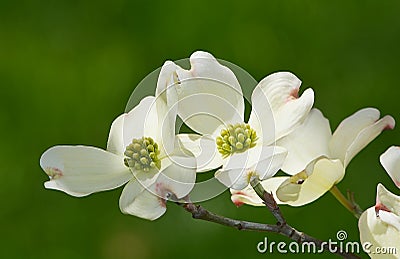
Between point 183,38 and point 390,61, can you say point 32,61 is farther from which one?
point 390,61

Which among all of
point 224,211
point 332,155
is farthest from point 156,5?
point 332,155

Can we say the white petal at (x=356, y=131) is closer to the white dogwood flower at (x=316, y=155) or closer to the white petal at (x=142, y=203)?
the white dogwood flower at (x=316, y=155)

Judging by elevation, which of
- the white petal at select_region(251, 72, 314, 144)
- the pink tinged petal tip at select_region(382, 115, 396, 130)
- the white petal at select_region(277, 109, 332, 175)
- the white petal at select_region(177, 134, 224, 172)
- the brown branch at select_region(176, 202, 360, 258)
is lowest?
the brown branch at select_region(176, 202, 360, 258)

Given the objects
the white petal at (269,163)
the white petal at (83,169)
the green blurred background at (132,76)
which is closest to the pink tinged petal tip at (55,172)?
the white petal at (83,169)

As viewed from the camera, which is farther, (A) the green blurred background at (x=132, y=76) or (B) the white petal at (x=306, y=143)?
(A) the green blurred background at (x=132, y=76)

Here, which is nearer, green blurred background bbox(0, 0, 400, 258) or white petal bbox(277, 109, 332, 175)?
white petal bbox(277, 109, 332, 175)

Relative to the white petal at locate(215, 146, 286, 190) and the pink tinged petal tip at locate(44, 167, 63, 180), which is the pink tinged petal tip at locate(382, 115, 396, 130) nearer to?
the white petal at locate(215, 146, 286, 190)

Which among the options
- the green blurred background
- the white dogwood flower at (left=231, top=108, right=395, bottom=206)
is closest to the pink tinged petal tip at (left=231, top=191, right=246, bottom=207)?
the white dogwood flower at (left=231, top=108, right=395, bottom=206)
